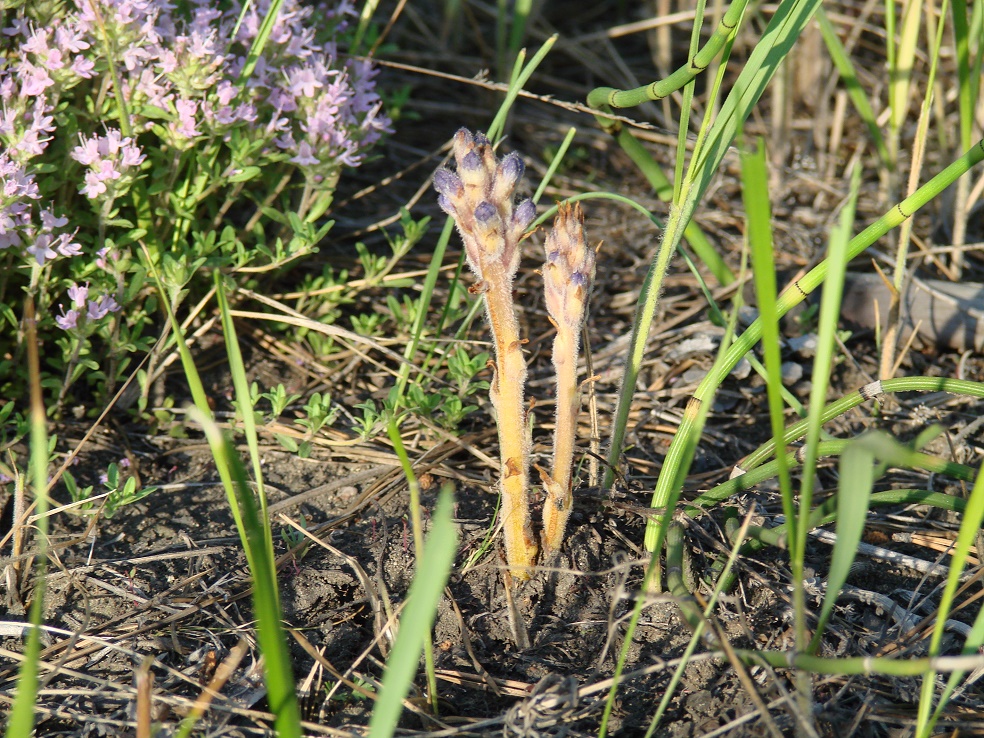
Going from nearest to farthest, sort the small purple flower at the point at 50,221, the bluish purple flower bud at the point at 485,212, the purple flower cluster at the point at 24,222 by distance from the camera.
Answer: the bluish purple flower bud at the point at 485,212, the purple flower cluster at the point at 24,222, the small purple flower at the point at 50,221

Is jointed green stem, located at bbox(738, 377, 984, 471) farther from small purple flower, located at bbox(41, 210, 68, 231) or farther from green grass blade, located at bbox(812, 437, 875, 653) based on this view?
small purple flower, located at bbox(41, 210, 68, 231)

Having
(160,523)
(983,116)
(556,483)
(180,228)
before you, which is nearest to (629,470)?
(556,483)

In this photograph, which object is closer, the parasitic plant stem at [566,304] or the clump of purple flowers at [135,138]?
the parasitic plant stem at [566,304]

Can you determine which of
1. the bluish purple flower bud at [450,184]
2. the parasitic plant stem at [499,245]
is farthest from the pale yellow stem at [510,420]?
the bluish purple flower bud at [450,184]

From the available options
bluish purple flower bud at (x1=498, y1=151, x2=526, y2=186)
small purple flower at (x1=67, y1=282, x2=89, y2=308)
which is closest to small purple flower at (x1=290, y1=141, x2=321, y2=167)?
small purple flower at (x1=67, y1=282, x2=89, y2=308)

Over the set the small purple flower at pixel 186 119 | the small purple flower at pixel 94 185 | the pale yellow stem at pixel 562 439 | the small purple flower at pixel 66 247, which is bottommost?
the pale yellow stem at pixel 562 439

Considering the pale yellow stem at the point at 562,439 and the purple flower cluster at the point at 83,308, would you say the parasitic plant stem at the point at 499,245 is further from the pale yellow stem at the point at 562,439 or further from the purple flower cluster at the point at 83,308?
the purple flower cluster at the point at 83,308

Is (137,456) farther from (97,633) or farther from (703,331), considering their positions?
(703,331)

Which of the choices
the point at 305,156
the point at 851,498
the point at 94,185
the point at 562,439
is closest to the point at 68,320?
the point at 94,185
